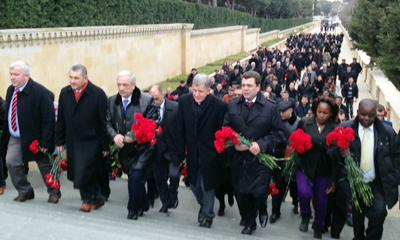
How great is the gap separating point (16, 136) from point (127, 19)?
1657 centimetres

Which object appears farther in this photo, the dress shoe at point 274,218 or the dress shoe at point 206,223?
the dress shoe at point 274,218

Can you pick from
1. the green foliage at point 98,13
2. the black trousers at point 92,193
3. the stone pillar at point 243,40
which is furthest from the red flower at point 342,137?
the stone pillar at point 243,40

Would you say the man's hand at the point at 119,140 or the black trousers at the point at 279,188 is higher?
the man's hand at the point at 119,140

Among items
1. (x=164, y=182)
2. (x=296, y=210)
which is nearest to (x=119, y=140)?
(x=164, y=182)

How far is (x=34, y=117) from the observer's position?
18.6ft

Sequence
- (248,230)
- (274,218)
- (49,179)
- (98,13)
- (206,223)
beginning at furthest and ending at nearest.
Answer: (98,13), (274,218), (49,179), (206,223), (248,230)

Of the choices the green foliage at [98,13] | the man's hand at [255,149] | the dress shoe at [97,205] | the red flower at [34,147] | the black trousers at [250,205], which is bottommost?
the dress shoe at [97,205]

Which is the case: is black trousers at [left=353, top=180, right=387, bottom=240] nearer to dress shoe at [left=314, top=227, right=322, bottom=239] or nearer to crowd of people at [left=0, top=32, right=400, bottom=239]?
crowd of people at [left=0, top=32, right=400, bottom=239]

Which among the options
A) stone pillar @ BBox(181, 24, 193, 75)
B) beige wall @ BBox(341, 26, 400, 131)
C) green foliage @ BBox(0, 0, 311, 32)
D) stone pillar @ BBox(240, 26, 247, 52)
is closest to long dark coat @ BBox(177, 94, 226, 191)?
beige wall @ BBox(341, 26, 400, 131)

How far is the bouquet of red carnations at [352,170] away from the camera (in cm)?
463

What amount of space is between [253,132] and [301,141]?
49 centimetres

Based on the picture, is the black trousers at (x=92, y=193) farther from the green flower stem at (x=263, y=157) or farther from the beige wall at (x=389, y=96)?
the beige wall at (x=389, y=96)

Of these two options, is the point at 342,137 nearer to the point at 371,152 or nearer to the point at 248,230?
the point at 371,152

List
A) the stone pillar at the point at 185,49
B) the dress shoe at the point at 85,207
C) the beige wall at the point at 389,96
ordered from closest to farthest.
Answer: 1. the dress shoe at the point at 85,207
2. the beige wall at the point at 389,96
3. the stone pillar at the point at 185,49
